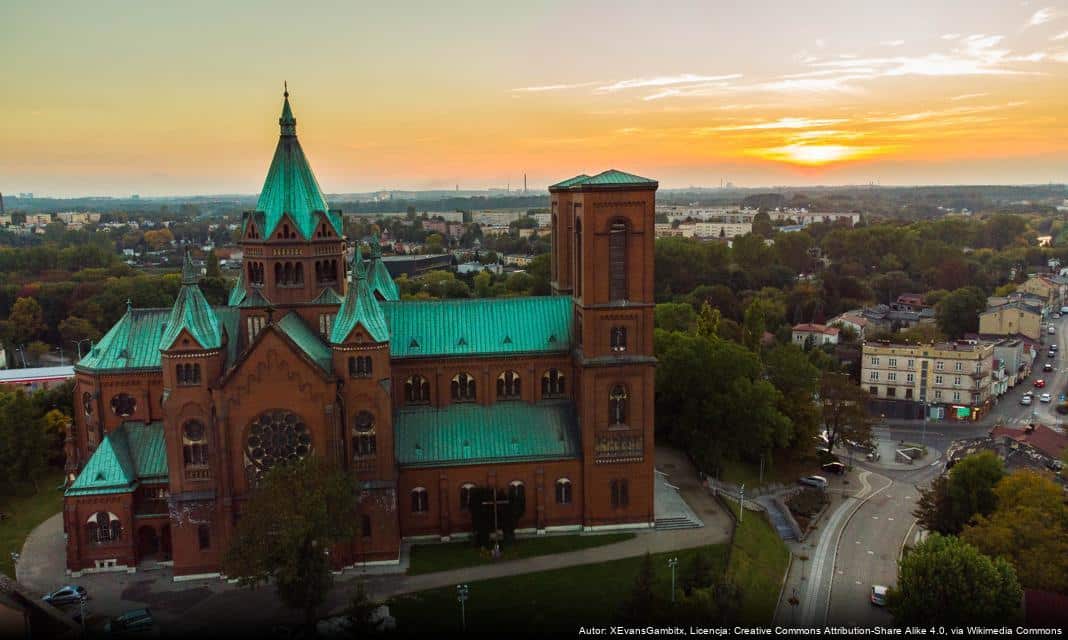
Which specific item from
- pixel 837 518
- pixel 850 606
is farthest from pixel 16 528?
pixel 837 518

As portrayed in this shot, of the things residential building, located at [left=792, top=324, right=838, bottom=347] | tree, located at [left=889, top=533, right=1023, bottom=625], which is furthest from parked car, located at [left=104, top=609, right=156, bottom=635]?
residential building, located at [left=792, top=324, right=838, bottom=347]

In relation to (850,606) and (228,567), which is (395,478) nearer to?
(228,567)

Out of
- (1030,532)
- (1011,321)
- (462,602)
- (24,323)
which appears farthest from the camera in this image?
(1011,321)

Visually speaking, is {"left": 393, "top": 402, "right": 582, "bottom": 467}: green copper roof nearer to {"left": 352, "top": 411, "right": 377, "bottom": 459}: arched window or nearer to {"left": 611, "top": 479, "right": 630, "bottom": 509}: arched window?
{"left": 352, "top": 411, "right": 377, "bottom": 459}: arched window

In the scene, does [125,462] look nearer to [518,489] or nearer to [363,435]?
[363,435]

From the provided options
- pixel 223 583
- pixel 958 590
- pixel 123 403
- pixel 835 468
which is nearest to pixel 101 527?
pixel 223 583

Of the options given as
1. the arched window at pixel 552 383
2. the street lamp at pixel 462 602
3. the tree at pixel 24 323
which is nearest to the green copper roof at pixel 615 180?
the arched window at pixel 552 383
